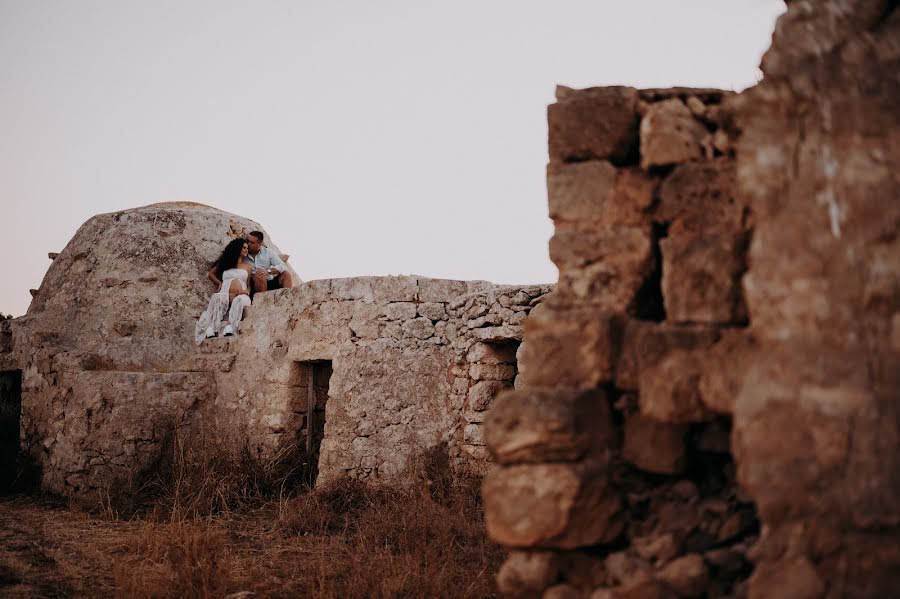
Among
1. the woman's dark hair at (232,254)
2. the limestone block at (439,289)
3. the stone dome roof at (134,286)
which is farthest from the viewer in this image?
the woman's dark hair at (232,254)

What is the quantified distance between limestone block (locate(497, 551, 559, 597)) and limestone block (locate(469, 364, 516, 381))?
436cm

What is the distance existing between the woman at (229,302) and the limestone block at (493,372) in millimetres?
3254

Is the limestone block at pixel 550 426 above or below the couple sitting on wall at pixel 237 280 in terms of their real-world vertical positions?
below

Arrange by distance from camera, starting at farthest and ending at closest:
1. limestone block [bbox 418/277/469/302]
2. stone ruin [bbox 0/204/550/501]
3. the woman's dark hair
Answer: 1. the woman's dark hair
2. limestone block [bbox 418/277/469/302]
3. stone ruin [bbox 0/204/550/501]

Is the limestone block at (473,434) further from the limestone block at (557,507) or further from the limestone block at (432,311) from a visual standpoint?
the limestone block at (557,507)

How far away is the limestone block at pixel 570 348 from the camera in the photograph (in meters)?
2.33

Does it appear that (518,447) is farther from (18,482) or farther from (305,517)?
(18,482)

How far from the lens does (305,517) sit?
609cm

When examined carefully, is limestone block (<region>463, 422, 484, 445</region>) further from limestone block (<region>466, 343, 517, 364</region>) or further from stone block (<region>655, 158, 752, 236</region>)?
stone block (<region>655, 158, 752, 236</region>)

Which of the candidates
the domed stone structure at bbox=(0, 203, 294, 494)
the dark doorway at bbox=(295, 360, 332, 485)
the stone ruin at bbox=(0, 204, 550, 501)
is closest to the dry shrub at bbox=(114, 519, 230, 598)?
the stone ruin at bbox=(0, 204, 550, 501)

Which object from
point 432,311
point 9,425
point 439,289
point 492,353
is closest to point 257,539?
point 492,353

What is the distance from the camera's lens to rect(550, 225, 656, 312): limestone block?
240cm

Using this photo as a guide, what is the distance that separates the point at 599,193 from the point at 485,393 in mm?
4312

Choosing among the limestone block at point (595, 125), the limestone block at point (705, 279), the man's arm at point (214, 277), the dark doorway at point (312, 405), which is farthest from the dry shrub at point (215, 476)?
the limestone block at point (705, 279)
